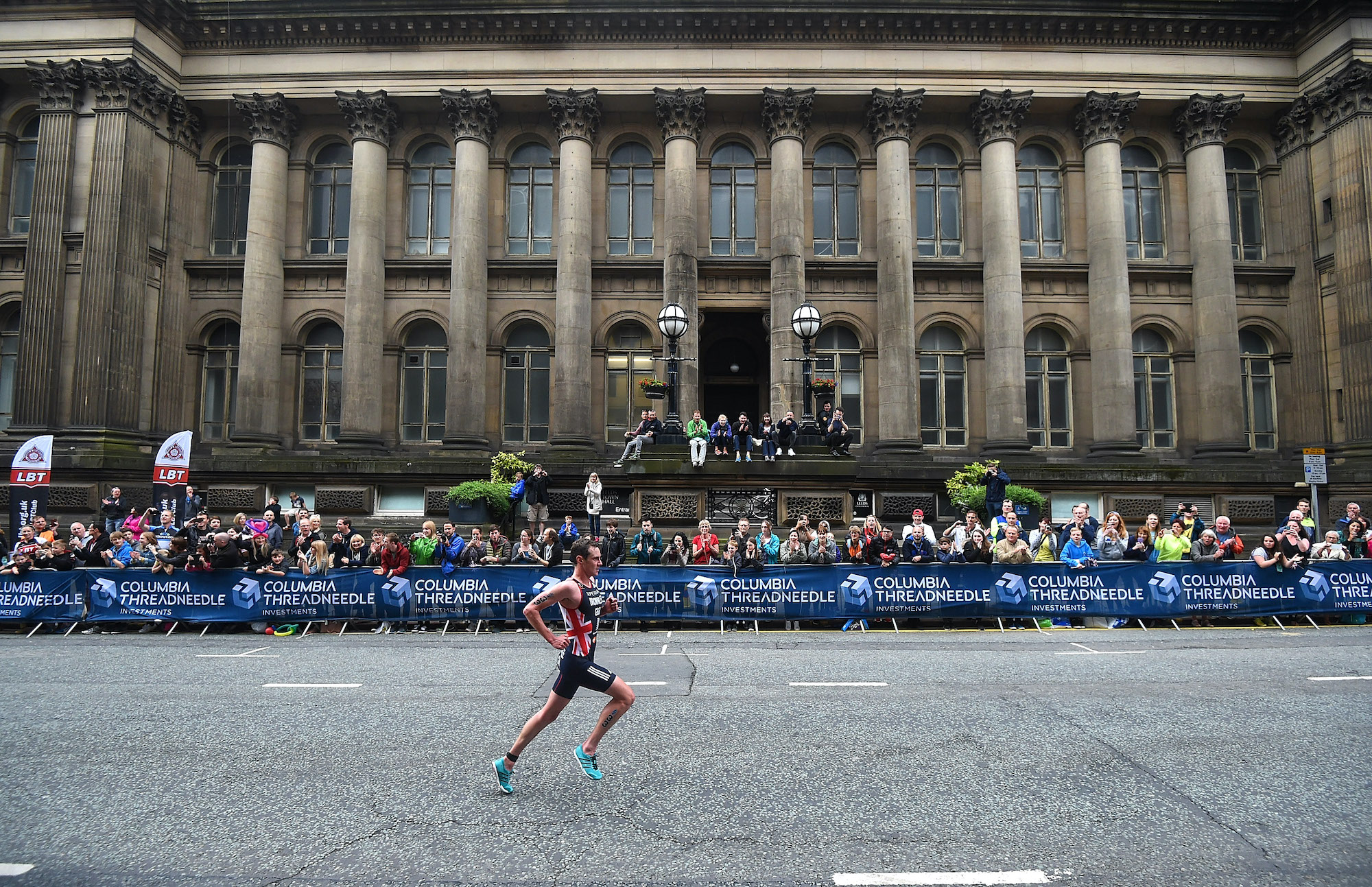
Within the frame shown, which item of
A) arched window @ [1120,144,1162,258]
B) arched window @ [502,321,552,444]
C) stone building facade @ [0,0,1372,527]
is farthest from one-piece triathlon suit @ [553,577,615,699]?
arched window @ [1120,144,1162,258]

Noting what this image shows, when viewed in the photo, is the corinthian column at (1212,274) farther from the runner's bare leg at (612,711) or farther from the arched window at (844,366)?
the runner's bare leg at (612,711)

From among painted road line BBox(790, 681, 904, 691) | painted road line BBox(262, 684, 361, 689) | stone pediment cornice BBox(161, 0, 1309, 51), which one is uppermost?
stone pediment cornice BBox(161, 0, 1309, 51)

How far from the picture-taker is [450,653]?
12.0 meters

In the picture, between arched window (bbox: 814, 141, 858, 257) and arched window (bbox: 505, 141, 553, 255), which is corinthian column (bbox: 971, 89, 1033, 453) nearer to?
arched window (bbox: 814, 141, 858, 257)

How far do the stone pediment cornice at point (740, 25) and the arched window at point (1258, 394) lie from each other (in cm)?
1037

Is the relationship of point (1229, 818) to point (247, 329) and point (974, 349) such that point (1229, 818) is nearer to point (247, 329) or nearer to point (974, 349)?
point (974, 349)

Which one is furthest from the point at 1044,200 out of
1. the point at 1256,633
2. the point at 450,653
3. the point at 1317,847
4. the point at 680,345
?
the point at 1317,847

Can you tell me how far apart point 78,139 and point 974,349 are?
99.4 ft

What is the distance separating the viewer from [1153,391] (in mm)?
28922

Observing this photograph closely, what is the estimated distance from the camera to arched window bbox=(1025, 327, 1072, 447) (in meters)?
28.6

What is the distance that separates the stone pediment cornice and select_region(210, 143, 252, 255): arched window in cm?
374

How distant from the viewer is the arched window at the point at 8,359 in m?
27.3

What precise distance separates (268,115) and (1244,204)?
34.8 metres

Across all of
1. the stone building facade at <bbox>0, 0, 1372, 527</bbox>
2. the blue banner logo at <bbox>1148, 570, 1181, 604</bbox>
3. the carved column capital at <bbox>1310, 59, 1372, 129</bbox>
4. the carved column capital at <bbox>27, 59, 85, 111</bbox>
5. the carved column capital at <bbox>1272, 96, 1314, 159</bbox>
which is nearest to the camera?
the blue banner logo at <bbox>1148, 570, 1181, 604</bbox>
